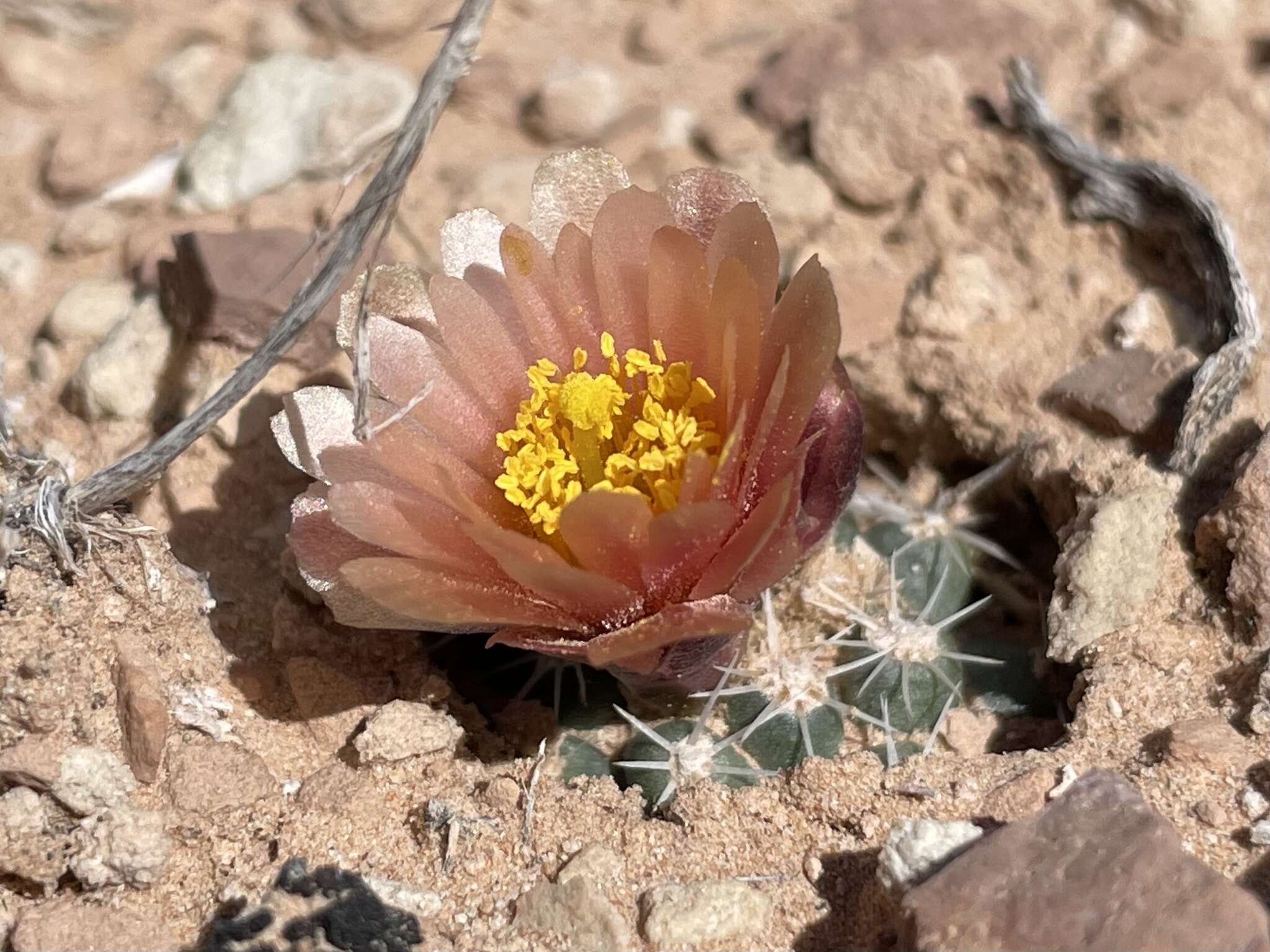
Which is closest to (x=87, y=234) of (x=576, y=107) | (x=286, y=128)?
(x=286, y=128)

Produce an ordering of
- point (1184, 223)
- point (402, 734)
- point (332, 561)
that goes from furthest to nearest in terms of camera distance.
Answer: point (1184, 223)
point (402, 734)
point (332, 561)

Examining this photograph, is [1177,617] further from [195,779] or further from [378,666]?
[195,779]

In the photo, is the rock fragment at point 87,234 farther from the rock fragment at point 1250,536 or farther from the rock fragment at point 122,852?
the rock fragment at point 1250,536

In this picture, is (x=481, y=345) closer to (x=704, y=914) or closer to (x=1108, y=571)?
(x=704, y=914)

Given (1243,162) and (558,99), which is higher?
(1243,162)

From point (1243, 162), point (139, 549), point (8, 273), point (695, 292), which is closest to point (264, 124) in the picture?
point (8, 273)
